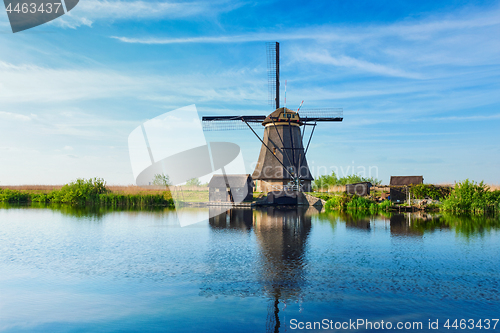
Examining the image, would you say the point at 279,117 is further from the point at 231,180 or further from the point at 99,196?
the point at 99,196

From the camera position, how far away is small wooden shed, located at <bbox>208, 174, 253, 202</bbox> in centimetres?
3381

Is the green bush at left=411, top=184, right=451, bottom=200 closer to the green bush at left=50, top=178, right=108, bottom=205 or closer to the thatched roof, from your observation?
the thatched roof

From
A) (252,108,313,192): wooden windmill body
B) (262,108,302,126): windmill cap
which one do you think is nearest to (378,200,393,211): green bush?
(252,108,313,192): wooden windmill body

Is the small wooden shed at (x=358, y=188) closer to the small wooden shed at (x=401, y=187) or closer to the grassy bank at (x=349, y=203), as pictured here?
the small wooden shed at (x=401, y=187)

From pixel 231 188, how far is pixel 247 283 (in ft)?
86.3

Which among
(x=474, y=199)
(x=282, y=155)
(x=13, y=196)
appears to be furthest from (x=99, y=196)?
(x=474, y=199)

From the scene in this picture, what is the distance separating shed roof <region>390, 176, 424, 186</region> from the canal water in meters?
27.8

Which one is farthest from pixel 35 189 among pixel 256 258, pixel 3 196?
pixel 256 258

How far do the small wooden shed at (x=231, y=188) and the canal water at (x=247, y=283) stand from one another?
19278mm

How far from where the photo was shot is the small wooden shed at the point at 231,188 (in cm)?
3381

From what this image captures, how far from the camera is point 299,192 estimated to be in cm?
3369

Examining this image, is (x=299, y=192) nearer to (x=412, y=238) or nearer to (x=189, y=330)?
(x=412, y=238)
